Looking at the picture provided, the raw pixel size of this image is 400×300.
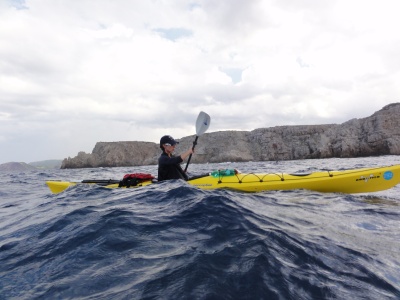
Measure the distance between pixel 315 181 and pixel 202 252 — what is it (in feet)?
16.7

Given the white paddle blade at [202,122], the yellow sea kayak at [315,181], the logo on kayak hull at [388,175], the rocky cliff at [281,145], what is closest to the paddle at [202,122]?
the white paddle blade at [202,122]

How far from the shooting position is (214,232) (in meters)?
3.50

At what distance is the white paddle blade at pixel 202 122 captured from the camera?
31.6ft

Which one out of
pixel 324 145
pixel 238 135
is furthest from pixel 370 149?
pixel 238 135

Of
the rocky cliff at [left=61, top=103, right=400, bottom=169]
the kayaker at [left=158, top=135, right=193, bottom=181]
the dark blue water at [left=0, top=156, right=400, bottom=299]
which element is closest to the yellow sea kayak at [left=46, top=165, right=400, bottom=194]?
the kayaker at [left=158, top=135, right=193, bottom=181]

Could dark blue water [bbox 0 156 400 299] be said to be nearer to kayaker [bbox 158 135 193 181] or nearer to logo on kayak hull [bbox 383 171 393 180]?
logo on kayak hull [bbox 383 171 393 180]

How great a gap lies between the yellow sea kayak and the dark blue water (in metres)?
1.80

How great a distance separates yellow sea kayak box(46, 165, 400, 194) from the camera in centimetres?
682

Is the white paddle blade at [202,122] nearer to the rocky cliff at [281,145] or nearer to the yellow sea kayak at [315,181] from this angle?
the yellow sea kayak at [315,181]

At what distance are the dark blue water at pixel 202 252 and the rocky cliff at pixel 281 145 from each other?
57807 millimetres

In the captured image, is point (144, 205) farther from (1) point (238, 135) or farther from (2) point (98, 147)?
(2) point (98, 147)

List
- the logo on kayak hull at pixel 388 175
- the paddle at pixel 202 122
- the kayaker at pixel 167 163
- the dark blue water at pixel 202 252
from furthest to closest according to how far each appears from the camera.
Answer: the paddle at pixel 202 122 → the kayaker at pixel 167 163 → the logo on kayak hull at pixel 388 175 → the dark blue water at pixel 202 252

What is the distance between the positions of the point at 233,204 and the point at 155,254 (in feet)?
7.16

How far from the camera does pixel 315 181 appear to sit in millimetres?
7105
